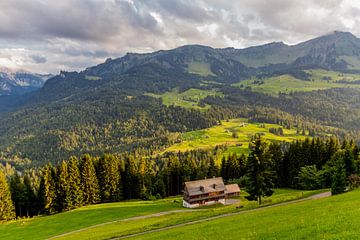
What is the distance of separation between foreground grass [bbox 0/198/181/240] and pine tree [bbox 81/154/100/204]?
14.4m

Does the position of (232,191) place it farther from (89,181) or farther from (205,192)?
(89,181)

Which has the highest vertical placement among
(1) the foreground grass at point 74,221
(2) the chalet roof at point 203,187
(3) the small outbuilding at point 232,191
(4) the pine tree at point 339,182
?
(4) the pine tree at point 339,182

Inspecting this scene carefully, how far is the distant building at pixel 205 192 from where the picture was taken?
96000 millimetres

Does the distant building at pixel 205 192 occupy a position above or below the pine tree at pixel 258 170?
below

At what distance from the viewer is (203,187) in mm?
100375

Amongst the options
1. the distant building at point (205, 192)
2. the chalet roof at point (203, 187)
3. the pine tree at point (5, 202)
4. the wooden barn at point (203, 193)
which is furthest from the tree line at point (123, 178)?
the wooden barn at point (203, 193)

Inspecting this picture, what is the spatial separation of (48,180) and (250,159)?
6995cm

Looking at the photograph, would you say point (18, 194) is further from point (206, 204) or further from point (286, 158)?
point (286, 158)

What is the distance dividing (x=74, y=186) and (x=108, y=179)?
1340cm

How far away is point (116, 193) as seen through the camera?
112 meters

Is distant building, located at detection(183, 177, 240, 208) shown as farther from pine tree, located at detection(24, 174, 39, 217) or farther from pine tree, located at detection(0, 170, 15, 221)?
pine tree, located at detection(0, 170, 15, 221)

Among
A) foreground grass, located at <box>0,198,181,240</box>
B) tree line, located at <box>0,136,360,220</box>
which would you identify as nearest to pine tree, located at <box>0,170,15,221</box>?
tree line, located at <box>0,136,360,220</box>

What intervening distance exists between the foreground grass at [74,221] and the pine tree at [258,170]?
31564 mm

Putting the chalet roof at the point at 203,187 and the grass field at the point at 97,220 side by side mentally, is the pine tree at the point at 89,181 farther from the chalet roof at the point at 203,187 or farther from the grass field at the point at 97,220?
the chalet roof at the point at 203,187
